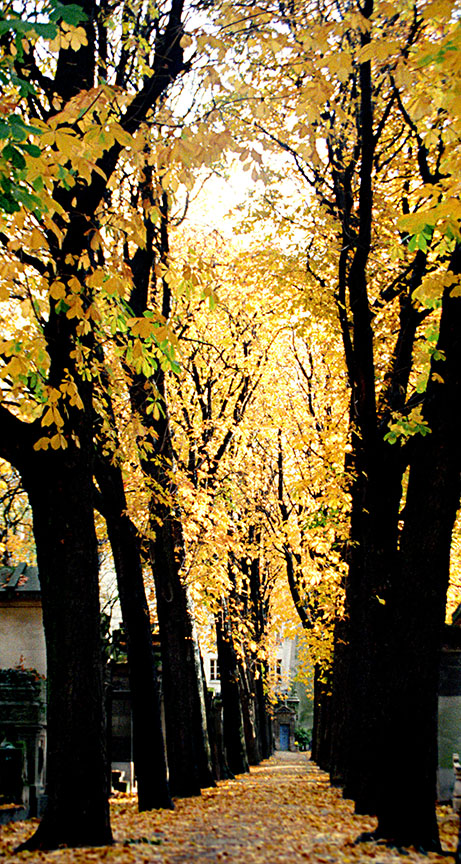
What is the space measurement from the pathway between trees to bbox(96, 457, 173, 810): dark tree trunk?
46 cm

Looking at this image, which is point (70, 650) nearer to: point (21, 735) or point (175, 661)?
point (21, 735)

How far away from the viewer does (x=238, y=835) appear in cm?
834

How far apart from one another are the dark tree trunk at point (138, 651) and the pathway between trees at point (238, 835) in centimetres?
46

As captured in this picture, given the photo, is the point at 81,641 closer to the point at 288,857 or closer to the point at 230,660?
the point at 288,857

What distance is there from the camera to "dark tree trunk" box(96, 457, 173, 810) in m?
10.2

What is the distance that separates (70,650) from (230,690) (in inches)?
603

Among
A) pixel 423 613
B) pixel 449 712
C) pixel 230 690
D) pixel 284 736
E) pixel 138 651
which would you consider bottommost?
pixel 284 736

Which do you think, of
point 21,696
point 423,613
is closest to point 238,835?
point 423,613

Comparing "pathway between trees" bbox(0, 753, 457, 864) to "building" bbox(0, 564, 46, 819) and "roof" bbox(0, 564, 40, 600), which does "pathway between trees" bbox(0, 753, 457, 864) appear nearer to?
"building" bbox(0, 564, 46, 819)

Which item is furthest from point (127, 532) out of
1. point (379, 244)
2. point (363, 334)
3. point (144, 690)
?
point (379, 244)

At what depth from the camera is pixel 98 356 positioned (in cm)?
953

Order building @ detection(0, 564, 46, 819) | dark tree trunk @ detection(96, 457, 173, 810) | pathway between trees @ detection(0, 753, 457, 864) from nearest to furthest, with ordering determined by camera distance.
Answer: pathway between trees @ detection(0, 753, 457, 864) → building @ detection(0, 564, 46, 819) → dark tree trunk @ detection(96, 457, 173, 810)

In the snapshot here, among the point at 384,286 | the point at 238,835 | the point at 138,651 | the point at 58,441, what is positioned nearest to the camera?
the point at 58,441

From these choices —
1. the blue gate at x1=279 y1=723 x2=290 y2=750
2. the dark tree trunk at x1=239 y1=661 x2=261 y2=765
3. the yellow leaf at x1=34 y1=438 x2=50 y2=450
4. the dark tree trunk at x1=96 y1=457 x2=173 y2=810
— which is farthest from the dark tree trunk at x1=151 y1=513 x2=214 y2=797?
the blue gate at x1=279 y1=723 x2=290 y2=750
